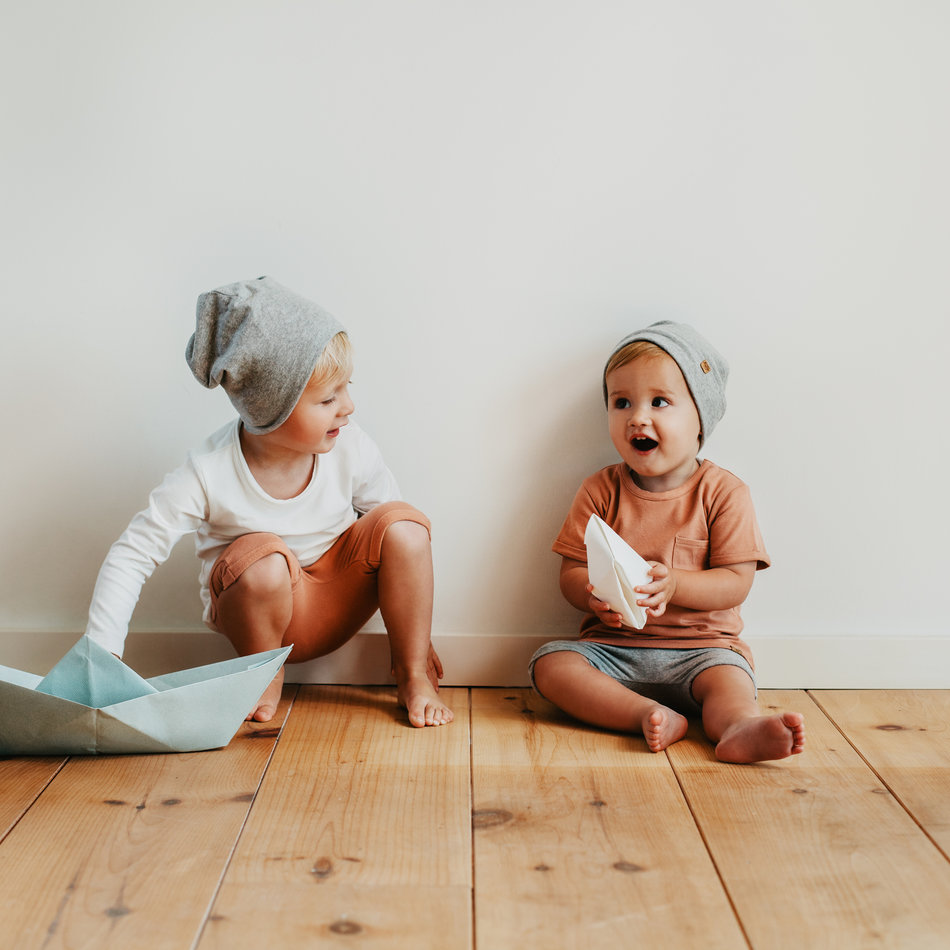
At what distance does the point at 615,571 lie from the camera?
1.22m

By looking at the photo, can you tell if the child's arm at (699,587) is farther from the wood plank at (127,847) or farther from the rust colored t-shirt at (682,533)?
the wood plank at (127,847)

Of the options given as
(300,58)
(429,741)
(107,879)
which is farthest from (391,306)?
(107,879)

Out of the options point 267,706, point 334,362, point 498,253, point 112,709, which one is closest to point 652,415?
point 498,253

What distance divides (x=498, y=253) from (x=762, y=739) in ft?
2.45

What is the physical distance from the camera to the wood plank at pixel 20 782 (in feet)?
3.34

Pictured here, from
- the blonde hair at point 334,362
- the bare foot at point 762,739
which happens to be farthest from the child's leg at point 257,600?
the bare foot at point 762,739

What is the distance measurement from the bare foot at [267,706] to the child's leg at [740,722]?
0.57 metres

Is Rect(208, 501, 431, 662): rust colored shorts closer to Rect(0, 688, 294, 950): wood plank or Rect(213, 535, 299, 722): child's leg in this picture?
Rect(213, 535, 299, 722): child's leg

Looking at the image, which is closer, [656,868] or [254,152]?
[656,868]

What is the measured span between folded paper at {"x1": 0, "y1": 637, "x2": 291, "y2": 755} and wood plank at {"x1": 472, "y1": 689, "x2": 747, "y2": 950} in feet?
1.00

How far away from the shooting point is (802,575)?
149 cm

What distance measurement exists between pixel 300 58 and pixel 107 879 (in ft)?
3.50

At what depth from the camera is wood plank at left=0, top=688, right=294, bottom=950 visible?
824mm

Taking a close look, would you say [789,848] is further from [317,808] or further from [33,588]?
Answer: [33,588]
